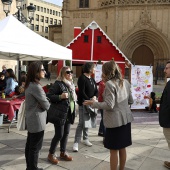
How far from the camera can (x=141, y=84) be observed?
928cm

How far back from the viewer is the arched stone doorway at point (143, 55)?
26859 millimetres

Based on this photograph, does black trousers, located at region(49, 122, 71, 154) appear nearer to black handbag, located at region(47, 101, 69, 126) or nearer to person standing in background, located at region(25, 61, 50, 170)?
black handbag, located at region(47, 101, 69, 126)

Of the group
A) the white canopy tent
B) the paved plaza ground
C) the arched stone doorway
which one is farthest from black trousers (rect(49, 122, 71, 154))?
the arched stone doorway

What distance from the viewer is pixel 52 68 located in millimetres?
31125

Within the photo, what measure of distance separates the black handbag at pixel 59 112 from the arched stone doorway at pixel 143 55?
24.2m

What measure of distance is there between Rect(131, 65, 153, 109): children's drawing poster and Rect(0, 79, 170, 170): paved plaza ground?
3284mm

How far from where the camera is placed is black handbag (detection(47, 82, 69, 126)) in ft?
12.0

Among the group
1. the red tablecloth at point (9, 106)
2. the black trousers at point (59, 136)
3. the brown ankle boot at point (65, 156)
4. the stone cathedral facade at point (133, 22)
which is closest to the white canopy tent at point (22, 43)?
the red tablecloth at point (9, 106)

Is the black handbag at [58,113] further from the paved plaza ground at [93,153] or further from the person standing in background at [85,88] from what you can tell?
the paved plaza ground at [93,153]

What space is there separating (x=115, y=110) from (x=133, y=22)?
24.4m

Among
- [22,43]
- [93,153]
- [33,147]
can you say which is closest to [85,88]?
[93,153]

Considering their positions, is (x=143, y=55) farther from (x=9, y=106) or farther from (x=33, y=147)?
(x=33, y=147)

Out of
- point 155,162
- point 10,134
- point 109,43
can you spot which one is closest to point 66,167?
point 155,162

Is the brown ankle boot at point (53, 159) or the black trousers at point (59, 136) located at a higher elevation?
the black trousers at point (59, 136)
